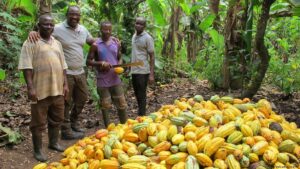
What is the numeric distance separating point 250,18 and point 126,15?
293cm

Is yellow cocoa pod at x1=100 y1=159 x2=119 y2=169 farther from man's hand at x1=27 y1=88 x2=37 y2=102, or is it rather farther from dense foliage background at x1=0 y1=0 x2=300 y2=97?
dense foliage background at x1=0 y1=0 x2=300 y2=97

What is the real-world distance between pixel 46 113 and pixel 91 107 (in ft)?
7.91

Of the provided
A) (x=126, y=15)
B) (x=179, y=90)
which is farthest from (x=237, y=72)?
(x=126, y=15)

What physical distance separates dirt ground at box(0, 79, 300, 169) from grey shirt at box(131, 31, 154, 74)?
3.13 ft

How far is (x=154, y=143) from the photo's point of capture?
329 centimetres

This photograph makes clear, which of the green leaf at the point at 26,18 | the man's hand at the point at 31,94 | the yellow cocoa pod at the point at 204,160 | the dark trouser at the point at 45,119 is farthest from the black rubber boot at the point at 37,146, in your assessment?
the green leaf at the point at 26,18

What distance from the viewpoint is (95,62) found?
5008 millimetres

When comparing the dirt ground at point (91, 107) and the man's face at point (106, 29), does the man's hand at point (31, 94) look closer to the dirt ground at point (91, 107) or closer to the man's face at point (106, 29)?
the dirt ground at point (91, 107)

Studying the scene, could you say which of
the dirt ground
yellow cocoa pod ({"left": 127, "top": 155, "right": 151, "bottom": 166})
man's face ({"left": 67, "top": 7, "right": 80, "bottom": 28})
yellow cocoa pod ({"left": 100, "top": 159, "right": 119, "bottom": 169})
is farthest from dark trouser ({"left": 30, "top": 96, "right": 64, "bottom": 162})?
yellow cocoa pod ({"left": 127, "top": 155, "right": 151, "bottom": 166})

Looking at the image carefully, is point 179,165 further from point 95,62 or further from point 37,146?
point 95,62

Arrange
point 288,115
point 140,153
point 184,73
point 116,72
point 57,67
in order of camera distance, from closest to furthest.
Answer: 1. point 140,153
2. point 57,67
3. point 116,72
4. point 288,115
5. point 184,73

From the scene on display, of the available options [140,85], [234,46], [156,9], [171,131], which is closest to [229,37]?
[234,46]

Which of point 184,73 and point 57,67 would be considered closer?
point 57,67

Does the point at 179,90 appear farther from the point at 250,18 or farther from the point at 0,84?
the point at 0,84
